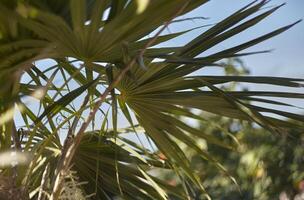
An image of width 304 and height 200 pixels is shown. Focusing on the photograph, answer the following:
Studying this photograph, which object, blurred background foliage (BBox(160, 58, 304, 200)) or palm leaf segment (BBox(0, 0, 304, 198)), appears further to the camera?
blurred background foliage (BBox(160, 58, 304, 200))

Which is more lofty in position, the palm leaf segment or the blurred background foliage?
the palm leaf segment

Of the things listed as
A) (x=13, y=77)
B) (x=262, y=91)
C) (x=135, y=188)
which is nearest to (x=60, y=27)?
(x=13, y=77)

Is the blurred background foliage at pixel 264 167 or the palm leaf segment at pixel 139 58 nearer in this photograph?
the palm leaf segment at pixel 139 58

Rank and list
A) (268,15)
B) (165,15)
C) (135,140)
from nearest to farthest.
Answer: (165,15) < (268,15) < (135,140)

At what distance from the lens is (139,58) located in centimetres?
148

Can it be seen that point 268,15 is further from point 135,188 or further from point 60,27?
point 135,188

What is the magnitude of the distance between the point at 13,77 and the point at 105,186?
42.7 inches

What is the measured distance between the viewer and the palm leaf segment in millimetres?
1476

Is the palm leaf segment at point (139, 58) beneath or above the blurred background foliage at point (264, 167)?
above

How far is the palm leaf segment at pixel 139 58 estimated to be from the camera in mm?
1476

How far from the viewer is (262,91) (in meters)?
1.87

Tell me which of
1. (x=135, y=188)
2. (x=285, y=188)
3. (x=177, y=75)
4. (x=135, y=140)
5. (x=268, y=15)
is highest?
(x=268, y=15)

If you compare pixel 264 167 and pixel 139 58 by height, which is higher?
pixel 139 58

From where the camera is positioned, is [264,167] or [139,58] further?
[264,167]
